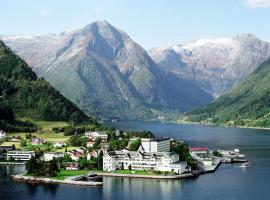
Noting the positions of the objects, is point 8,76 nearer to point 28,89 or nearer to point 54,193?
point 28,89

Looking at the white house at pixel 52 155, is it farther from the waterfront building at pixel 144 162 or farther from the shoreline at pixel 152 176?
the shoreline at pixel 152 176

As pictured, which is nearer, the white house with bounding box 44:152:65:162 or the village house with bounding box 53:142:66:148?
the white house with bounding box 44:152:65:162

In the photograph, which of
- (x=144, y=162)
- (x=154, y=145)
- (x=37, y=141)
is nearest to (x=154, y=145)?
(x=154, y=145)

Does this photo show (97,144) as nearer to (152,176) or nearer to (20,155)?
(20,155)

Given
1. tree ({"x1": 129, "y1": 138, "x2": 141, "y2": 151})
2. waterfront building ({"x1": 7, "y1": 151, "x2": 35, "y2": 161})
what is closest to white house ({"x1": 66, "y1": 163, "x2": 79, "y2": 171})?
tree ({"x1": 129, "y1": 138, "x2": 141, "y2": 151})

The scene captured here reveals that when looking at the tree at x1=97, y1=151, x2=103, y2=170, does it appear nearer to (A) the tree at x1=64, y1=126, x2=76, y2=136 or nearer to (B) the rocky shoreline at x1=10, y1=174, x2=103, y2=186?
(B) the rocky shoreline at x1=10, y1=174, x2=103, y2=186

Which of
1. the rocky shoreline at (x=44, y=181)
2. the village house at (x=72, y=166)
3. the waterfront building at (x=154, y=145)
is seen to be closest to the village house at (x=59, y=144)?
the waterfront building at (x=154, y=145)
